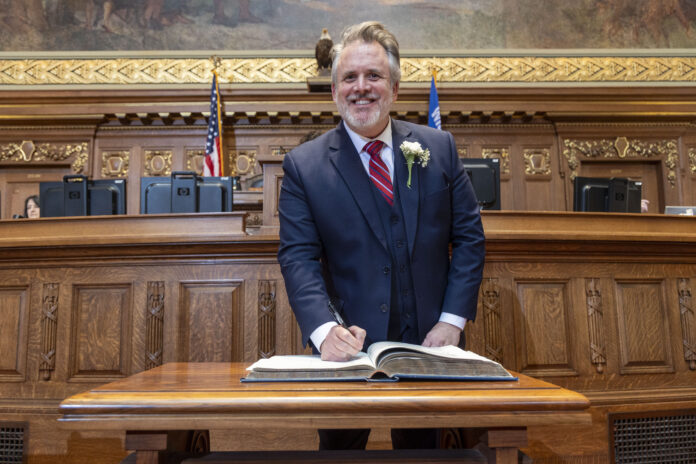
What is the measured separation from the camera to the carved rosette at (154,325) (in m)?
2.93

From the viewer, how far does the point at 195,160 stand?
7.50m

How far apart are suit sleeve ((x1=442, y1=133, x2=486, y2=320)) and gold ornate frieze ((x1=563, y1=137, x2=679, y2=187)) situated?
20.3ft

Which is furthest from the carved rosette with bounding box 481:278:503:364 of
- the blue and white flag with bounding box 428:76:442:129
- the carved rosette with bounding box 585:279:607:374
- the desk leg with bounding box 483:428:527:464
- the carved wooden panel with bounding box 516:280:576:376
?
the blue and white flag with bounding box 428:76:442:129

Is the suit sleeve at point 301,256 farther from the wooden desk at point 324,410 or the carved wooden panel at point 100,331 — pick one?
the carved wooden panel at point 100,331

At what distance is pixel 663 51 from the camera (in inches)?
316

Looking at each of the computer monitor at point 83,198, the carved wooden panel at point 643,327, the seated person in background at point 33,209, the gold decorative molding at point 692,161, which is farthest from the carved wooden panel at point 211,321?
the gold decorative molding at point 692,161

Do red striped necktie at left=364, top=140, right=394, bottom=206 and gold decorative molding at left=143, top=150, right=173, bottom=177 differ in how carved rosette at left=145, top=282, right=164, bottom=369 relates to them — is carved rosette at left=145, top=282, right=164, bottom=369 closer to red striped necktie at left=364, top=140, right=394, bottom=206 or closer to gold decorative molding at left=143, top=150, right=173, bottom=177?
red striped necktie at left=364, top=140, right=394, bottom=206

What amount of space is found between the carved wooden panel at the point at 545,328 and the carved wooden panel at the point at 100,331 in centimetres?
210

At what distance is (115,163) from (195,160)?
3.54 ft

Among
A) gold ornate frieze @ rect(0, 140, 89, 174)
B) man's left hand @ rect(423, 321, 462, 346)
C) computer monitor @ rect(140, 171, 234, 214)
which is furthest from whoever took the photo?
gold ornate frieze @ rect(0, 140, 89, 174)

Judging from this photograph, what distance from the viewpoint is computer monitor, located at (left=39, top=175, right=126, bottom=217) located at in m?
3.82

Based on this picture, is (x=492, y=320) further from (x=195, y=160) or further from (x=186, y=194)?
(x=195, y=160)

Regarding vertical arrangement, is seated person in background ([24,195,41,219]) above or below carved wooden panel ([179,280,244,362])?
above

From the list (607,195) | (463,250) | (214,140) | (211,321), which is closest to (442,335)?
(463,250)
